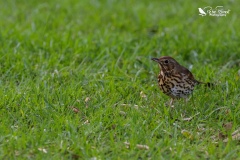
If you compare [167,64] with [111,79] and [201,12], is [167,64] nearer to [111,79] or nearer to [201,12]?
[111,79]

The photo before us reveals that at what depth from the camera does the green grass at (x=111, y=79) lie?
580cm

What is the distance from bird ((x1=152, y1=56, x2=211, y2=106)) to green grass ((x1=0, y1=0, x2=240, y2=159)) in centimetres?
12

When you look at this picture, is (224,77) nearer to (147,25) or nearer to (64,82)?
(64,82)

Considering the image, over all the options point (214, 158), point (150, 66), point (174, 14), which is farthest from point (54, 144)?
point (174, 14)

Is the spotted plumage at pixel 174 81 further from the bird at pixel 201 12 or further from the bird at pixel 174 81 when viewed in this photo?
the bird at pixel 201 12

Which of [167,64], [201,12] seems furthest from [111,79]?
[201,12]

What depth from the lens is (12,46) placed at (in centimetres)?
879

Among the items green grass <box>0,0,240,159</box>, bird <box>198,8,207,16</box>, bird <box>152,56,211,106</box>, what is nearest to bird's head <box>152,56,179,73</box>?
bird <box>152,56,211,106</box>

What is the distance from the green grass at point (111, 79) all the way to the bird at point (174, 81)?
0.12m

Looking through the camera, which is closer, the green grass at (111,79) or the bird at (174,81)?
the green grass at (111,79)

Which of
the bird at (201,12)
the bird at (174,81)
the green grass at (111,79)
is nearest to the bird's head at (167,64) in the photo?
the bird at (174,81)

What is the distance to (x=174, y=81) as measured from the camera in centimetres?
709

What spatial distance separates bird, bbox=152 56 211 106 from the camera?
23.1ft

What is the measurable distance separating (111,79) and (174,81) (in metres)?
0.98
